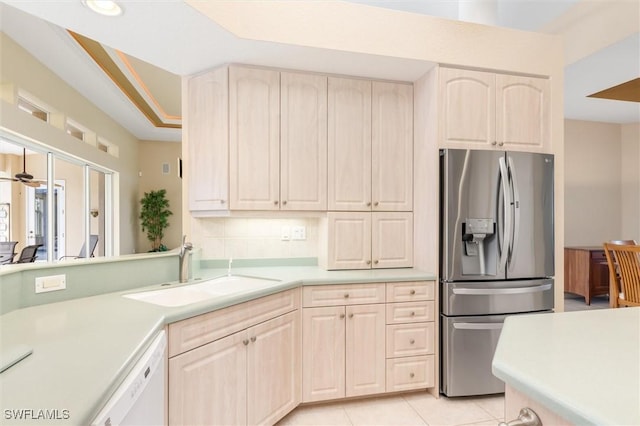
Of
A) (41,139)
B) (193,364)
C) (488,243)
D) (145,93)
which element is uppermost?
(145,93)

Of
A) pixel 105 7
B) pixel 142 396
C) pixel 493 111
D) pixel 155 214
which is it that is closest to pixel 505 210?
pixel 493 111

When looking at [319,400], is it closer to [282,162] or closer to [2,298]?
[282,162]

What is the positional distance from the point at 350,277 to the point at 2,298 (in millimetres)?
1787

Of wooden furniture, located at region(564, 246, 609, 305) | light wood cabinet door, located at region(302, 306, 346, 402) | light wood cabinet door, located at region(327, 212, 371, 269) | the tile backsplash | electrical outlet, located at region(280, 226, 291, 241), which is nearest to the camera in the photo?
light wood cabinet door, located at region(302, 306, 346, 402)

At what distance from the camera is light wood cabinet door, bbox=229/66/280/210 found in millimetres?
2396

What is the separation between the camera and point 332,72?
2.54 meters

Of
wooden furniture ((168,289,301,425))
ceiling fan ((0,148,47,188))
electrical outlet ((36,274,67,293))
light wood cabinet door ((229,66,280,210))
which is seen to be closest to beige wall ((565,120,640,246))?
light wood cabinet door ((229,66,280,210))

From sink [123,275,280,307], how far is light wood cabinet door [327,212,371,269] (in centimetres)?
58

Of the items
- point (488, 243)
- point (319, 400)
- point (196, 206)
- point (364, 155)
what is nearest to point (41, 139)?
point (196, 206)

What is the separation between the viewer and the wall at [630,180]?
5766mm

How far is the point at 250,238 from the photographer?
2754 millimetres

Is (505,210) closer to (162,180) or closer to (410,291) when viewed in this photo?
(410,291)

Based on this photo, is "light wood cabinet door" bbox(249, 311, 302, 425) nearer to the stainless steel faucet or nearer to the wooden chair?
the stainless steel faucet

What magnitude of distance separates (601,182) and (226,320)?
22.5ft
